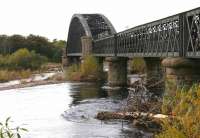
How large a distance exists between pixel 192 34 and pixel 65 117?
1209 cm

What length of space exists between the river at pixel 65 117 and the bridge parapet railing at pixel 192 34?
22.4 ft

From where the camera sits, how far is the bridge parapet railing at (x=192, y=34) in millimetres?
32500

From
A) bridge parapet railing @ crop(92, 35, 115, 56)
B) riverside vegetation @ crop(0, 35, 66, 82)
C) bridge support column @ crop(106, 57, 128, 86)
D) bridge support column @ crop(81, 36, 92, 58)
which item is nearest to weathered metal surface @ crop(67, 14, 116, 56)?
bridge support column @ crop(81, 36, 92, 58)

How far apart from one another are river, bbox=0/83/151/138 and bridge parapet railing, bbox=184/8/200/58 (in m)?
6.84

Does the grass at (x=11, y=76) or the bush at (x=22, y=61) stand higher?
the bush at (x=22, y=61)

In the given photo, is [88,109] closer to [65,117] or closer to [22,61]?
[65,117]

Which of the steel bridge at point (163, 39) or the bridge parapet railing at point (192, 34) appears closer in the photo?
the bridge parapet railing at point (192, 34)

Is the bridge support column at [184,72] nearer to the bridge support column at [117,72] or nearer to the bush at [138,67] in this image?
the bridge support column at [117,72]

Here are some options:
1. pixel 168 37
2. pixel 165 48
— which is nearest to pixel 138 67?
pixel 165 48

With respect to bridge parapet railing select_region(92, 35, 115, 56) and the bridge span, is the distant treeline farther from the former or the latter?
the bridge span

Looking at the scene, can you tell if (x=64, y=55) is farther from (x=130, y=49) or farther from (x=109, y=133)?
(x=109, y=133)

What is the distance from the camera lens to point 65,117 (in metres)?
38.6

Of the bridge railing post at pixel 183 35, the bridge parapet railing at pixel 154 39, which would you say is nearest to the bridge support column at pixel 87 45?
the bridge parapet railing at pixel 154 39

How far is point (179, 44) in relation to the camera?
3588 cm
